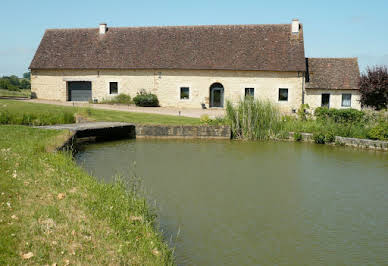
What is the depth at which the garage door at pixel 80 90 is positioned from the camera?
28.6 meters

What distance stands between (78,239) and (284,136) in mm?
12705

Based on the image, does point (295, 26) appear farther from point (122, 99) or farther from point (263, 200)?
point (263, 200)

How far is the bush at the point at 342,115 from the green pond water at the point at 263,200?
332 cm

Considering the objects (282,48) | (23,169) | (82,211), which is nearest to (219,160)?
(23,169)

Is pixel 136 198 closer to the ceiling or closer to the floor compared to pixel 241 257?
closer to the ceiling

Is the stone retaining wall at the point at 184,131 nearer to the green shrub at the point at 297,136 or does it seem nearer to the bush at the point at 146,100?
the green shrub at the point at 297,136

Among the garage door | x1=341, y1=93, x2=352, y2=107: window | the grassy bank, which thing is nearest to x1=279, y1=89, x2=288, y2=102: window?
x1=341, y1=93, x2=352, y2=107: window

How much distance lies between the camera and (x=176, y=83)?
27094mm

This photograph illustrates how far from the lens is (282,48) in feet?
86.2

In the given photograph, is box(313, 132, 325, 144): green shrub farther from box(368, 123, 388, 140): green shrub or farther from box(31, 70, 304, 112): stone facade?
box(31, 70, 304, 112): stone facade

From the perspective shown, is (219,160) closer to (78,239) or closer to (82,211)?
(82,211)

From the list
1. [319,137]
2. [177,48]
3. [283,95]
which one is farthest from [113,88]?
[319,137]

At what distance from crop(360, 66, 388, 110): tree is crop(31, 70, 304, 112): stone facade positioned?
3662mm

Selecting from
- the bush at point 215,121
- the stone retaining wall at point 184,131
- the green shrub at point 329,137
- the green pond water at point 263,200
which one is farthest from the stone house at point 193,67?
the green pond water at point 263,200
